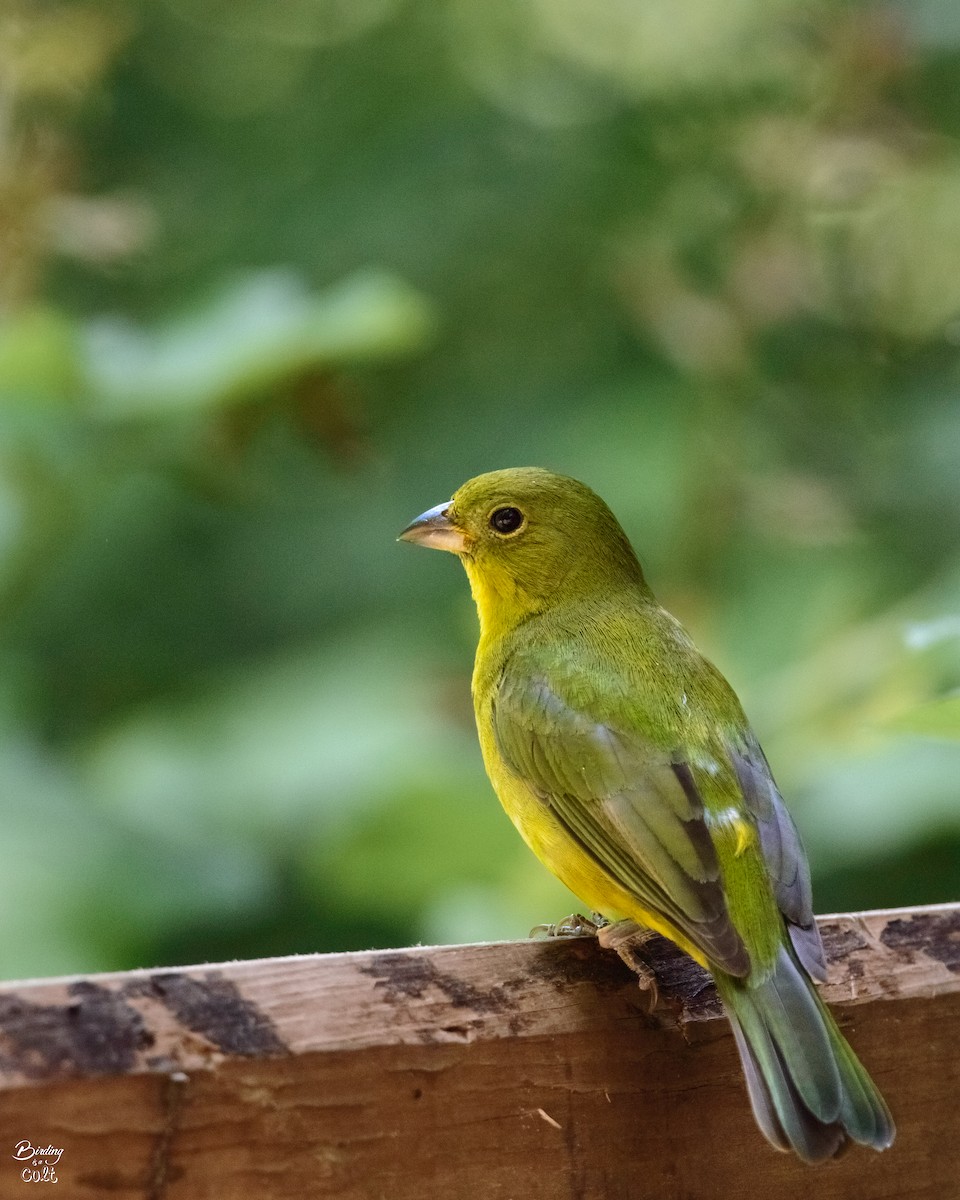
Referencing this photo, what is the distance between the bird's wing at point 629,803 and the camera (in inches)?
97.3

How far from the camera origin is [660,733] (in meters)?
2.82

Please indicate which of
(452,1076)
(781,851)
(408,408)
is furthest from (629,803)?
(408,408)

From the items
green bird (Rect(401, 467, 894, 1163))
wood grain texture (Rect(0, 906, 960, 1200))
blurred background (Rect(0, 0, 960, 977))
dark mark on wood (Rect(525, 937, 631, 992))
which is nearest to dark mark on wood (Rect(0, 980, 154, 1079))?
wood grain texture (Rect(0, 906, 960, 1200))

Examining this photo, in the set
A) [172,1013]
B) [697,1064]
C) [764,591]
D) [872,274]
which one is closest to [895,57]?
[872,274]

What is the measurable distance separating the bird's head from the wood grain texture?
107 centimetres

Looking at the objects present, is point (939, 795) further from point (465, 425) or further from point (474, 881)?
point (465, 425)

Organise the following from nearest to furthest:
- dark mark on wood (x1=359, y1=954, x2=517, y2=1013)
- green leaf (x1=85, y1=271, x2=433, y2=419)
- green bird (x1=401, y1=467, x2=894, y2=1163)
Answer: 1. dark mark on wood (x1=359, y1=954, x2=517, y2=1013)
2. green bird (x1=401, y1=467, x2=894, y2=1163)
3. green leaf (x1=85, y1=271, x2=433, y2=419)

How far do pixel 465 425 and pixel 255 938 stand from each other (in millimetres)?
2093

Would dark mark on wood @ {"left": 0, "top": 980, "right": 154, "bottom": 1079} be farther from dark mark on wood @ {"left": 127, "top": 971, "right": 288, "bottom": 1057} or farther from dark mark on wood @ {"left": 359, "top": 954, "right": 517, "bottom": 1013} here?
dark mark on wood @ {"left": 359, "top": 954, "right": 517, "bottom": 1013}

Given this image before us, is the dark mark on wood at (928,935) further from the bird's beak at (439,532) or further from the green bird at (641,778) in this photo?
the bird's beak at (439,532)

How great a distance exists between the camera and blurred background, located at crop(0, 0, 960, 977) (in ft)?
13.0

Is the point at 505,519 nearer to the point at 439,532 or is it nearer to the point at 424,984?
the point at 439,532

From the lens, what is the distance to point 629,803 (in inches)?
107

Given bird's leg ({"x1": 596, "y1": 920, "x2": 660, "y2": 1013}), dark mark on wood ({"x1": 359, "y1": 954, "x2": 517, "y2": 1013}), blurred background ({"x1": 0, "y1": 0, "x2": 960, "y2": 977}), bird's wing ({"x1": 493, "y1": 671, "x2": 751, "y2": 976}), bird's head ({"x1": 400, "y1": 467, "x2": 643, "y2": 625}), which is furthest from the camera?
blurred background ({"x1": 0, "y1": 0, "x2": 960, "y2": 977})
